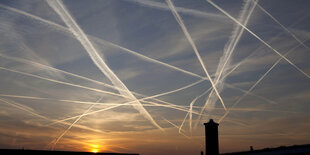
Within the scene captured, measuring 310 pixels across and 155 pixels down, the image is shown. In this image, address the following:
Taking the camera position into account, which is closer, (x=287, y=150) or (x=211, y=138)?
(x=287, y=150)

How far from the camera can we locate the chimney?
2017 centimetres

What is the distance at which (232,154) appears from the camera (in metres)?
20.1

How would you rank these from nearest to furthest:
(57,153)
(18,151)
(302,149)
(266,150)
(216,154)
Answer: (302,149) < (266,150) < (216,154) < (18,151) < (57,153)

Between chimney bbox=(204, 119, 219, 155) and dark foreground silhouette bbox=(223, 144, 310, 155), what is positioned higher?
chimney bbox=(204, 119, 219, 155)

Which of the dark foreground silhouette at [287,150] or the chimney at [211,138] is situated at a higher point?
the chimney at [211,138]

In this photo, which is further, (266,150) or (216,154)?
(216,154)

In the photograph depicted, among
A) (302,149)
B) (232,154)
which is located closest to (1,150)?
(232,154)

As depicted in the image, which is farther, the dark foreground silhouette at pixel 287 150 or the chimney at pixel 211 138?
the chimney at pixel 211 138

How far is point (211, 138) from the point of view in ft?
67.7

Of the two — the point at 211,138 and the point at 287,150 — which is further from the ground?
the point at 211,138

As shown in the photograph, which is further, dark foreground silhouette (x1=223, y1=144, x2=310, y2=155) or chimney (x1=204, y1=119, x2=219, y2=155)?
chimney (x1=204, y1=119, x2=219, y2=155)

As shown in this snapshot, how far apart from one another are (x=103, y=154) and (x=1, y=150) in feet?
27.0

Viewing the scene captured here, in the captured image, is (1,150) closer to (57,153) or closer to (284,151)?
(57,153)

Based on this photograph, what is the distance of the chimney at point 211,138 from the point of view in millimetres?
20172
